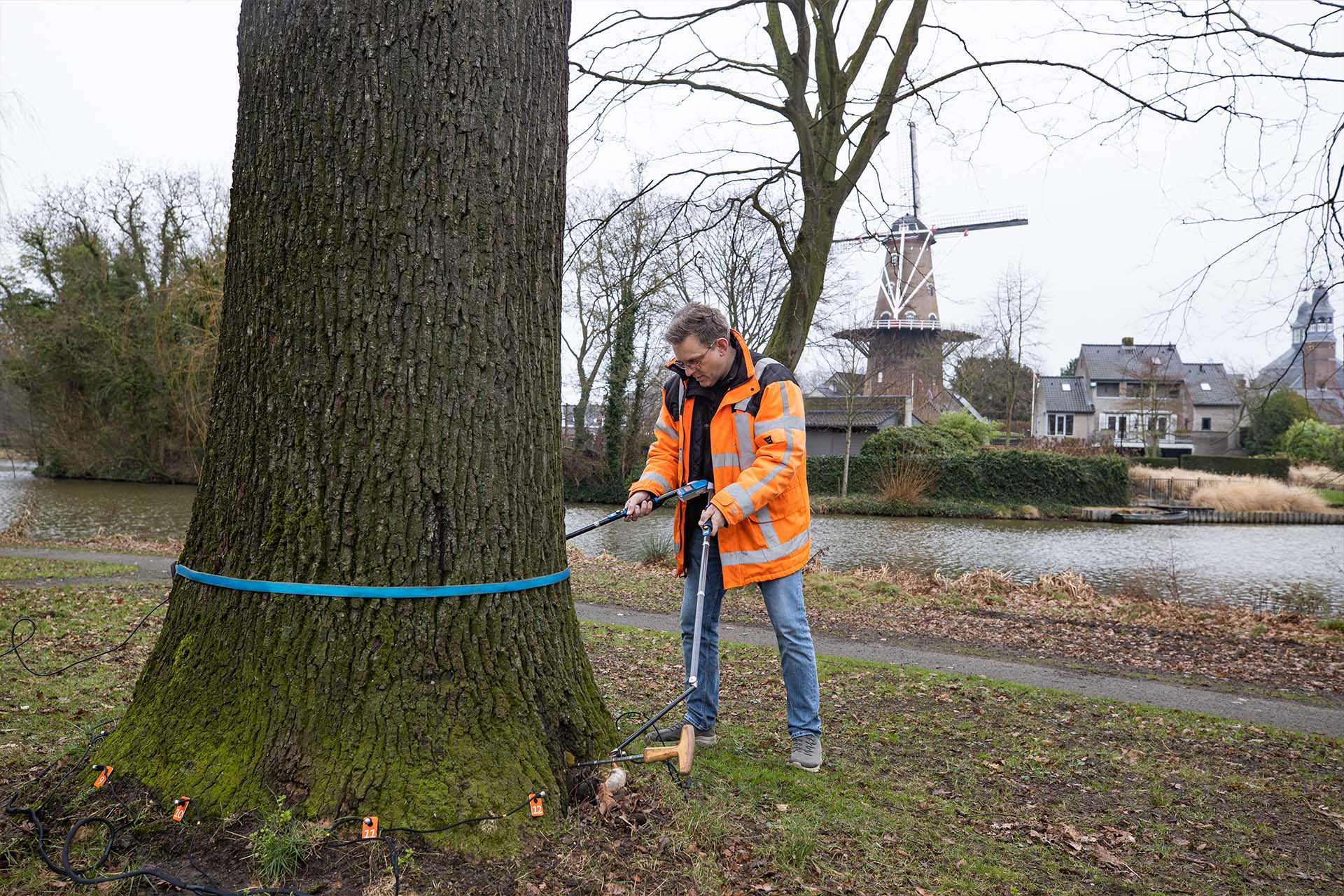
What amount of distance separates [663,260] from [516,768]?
31.7 feet

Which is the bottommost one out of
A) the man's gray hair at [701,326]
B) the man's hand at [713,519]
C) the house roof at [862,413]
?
the man's hand at [713,519]

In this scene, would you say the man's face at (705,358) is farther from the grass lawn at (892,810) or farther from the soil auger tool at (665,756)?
the grass lawn at (892,810)

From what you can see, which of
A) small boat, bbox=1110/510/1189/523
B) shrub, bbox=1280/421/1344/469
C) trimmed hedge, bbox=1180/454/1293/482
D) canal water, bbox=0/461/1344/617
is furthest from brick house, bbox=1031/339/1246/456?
canal water, bbox=0/461/1344/617

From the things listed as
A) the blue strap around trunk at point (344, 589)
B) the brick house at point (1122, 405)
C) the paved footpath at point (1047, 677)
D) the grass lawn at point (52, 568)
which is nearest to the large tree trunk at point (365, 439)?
the blue strap around trunk at point (344, 589)

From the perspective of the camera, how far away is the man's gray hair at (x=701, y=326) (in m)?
3.71

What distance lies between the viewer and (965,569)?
16.1 meters

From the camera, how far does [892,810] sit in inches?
133

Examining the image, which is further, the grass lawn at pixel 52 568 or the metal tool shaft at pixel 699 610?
the grass lawn at pixel 52 568

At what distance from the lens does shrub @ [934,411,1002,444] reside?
34.1 meters

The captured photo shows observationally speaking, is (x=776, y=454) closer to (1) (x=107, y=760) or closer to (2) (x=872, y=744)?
(2) (x=872, y=744)

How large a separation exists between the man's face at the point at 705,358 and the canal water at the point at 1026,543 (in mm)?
11358

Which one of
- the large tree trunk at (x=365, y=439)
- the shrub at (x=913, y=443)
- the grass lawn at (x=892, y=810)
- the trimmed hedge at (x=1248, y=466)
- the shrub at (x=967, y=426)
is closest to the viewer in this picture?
the grass lawn at (x=892, y=810)

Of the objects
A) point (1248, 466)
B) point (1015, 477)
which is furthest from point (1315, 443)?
point (1015, 477)

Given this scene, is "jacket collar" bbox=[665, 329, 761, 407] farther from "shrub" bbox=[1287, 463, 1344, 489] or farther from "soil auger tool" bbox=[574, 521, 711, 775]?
"shrub" bbox=[1287, 463, 1344, 489]
